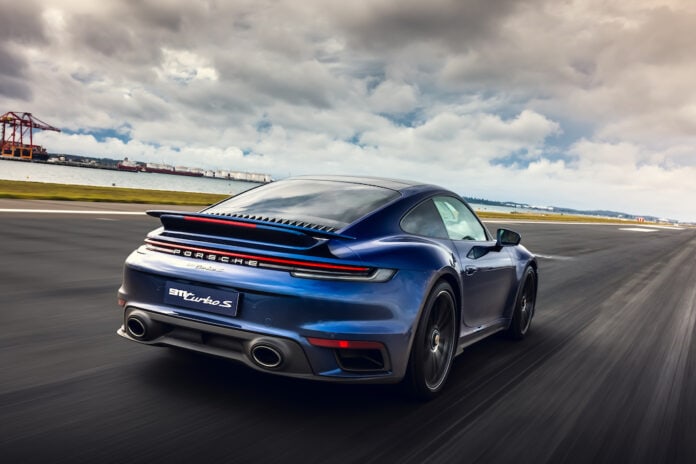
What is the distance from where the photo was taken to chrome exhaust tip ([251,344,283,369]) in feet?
10.5

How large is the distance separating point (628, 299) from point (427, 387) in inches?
254

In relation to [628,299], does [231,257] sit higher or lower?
higher

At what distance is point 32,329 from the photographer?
472cm

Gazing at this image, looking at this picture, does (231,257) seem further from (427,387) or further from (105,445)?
(427,387)

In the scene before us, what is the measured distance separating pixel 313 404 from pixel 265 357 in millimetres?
582

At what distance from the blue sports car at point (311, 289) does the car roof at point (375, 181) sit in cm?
24

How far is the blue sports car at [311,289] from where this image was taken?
3188mm

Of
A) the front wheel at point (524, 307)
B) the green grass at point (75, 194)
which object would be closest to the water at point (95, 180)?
the green grass at point (75, 194)

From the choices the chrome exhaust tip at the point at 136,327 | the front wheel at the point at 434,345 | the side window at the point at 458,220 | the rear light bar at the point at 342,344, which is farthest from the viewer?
the side window at the point at 458,220

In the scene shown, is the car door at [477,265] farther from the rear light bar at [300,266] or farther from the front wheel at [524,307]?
the rear light bar at [300,266]

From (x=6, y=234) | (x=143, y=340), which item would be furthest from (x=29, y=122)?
(x=143, y=340)

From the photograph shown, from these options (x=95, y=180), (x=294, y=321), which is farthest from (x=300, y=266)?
(x=95, y=180)

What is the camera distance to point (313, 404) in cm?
361

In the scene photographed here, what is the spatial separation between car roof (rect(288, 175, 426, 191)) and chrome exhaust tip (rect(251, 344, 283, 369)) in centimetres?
169
